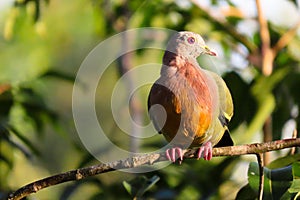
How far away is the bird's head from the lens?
291cm

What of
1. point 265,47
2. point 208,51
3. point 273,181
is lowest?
point 273,181

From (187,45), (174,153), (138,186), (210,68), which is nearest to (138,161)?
(174,153)

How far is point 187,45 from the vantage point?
2.92 meters

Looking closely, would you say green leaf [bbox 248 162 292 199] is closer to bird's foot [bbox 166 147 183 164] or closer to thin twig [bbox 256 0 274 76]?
bird's foot [bbox 166 147 183 164]

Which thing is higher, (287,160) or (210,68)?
(210,68)

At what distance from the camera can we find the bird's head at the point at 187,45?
114 inches

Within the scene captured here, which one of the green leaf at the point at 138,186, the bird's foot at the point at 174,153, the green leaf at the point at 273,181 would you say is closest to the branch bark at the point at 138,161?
the bird's foot at the point at 174,153

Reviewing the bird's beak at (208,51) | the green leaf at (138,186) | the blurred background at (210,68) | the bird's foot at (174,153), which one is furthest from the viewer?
the blurred background at (210,68)

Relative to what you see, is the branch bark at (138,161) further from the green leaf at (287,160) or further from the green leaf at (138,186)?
the green leaf at (287,160)

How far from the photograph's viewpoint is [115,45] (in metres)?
5.25

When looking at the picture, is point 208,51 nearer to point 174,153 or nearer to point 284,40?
point 174,153

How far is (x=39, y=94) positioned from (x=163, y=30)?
2.95 feet

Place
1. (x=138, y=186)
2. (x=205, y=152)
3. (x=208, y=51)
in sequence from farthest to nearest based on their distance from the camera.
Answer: (x=208, y=51) → (x=138, y=186) → (x=205, y=152)

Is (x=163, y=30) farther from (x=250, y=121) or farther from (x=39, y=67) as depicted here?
(x=39, y=67)
